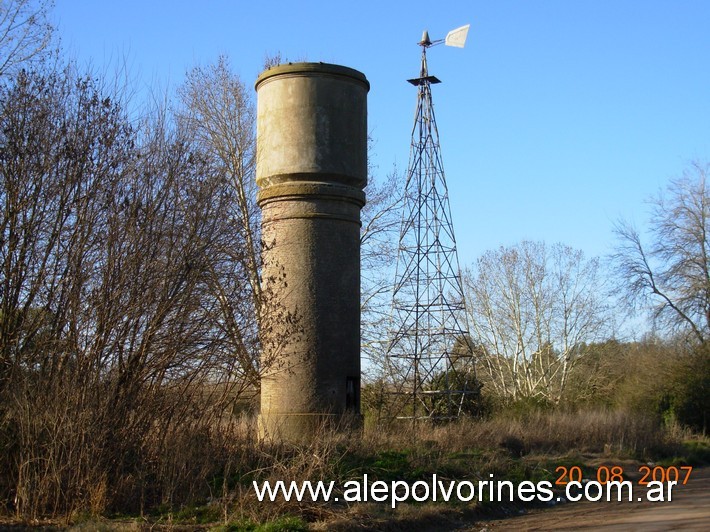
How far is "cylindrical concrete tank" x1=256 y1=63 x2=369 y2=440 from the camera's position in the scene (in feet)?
39.9

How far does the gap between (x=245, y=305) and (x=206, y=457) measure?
2.13 meters

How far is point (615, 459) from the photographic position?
14.9 m

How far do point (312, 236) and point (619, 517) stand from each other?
585cm

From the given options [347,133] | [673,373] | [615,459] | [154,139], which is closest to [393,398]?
[673,373]

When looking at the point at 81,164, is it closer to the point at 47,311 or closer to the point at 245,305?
the point at 47,311

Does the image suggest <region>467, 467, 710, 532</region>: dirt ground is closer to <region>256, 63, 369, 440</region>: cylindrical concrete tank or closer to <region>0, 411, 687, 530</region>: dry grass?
<region>0, 411, 687, 530</region>: dry grass
